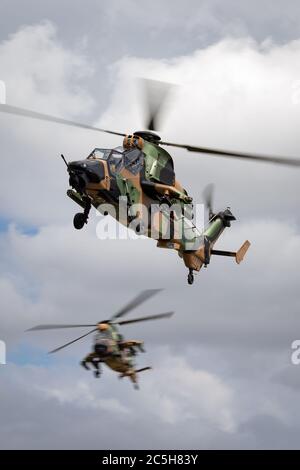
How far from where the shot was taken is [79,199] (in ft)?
141

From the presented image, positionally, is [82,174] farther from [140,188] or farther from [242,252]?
[242,252]

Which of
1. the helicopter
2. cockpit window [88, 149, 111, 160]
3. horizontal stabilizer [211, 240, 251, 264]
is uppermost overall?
horizontal stabilizer [211, 240, 251, 264]

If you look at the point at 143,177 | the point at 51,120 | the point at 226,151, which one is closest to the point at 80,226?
the point at 143,177

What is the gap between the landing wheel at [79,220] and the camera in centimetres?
4203

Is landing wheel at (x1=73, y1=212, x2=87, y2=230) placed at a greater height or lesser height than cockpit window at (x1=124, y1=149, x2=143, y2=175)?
lesser

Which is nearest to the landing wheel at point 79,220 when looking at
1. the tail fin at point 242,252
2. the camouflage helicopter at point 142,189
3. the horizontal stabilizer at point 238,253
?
the camouflage helicopter at point 142,189

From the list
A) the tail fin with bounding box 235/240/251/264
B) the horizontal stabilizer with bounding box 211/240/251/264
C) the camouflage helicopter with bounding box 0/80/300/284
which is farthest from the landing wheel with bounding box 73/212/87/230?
the tail fin with bounding box 235/240/251/264

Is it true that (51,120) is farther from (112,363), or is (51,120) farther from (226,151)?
(112,363)

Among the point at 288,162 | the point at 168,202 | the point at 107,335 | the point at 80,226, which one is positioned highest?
the point at 168,202

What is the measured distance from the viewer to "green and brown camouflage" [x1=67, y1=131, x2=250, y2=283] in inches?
1623

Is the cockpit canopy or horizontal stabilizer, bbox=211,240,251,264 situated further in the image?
horizontal stabilizer, bbox=211,240,251,264

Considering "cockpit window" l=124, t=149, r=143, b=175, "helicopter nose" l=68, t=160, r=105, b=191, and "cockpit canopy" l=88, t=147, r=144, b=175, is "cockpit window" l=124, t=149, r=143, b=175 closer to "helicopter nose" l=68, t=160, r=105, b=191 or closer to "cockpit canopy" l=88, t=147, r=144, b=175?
"cockpit canopy" l=88, t=147, r=144, b=175

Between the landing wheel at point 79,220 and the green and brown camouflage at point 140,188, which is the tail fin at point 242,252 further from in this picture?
the landing wheel at point 79,220

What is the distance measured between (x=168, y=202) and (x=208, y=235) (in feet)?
26.9
